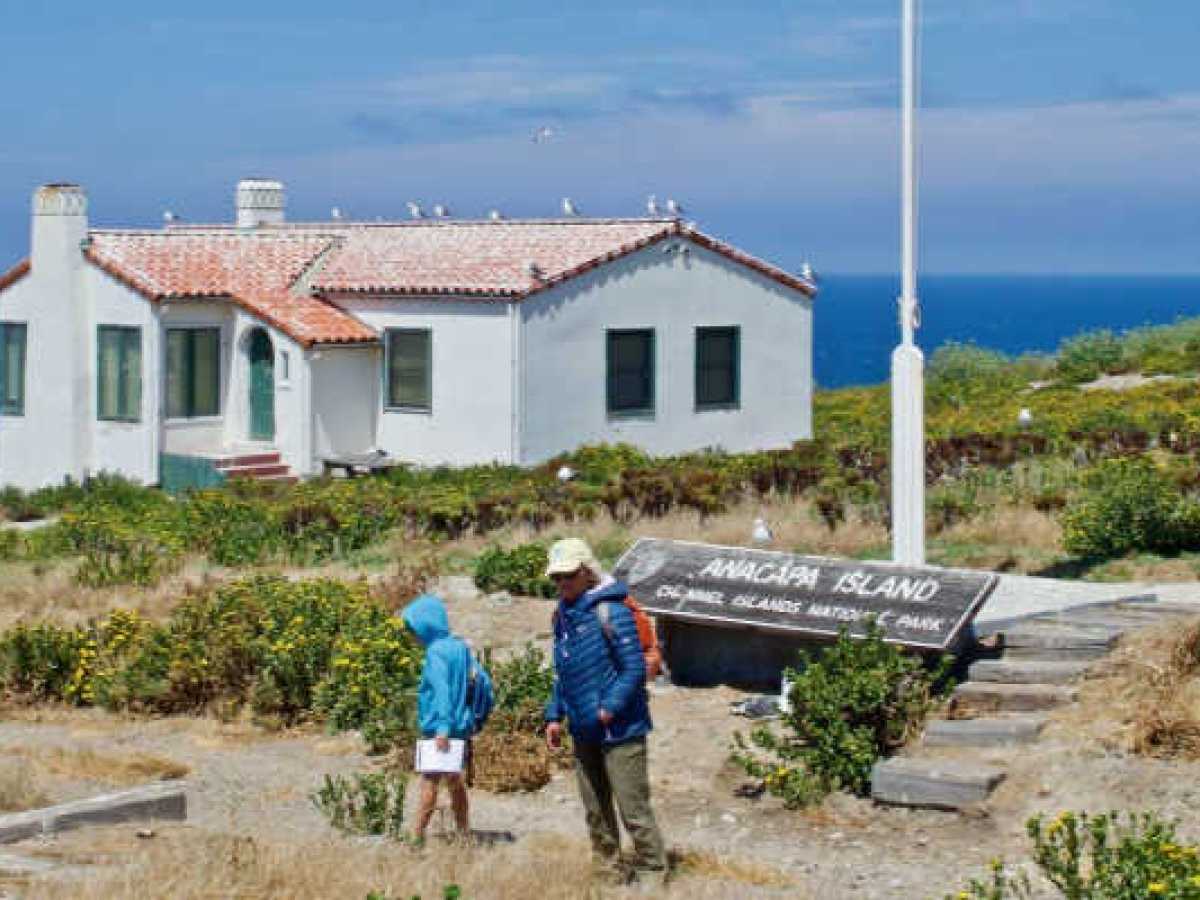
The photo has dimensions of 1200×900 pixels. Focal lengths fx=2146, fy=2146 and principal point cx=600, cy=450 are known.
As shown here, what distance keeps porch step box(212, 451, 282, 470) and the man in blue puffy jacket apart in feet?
64.5

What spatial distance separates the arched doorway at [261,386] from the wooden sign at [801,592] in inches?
617

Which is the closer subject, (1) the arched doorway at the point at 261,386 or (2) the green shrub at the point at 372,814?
(2) the green shrub at the point at 372,814

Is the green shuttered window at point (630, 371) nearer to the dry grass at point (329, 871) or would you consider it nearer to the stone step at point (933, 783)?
the stone step at point (933, 783)

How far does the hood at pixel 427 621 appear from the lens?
10.4 metres

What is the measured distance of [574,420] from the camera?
28734 millimetres

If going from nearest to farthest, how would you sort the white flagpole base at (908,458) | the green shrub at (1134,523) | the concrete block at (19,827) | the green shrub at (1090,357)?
1. the concrete block at (19,827)
2. the white flagpole base at (908,458)
3. the green shrub at (1134,523)
4. the green shrub at (1090,357)

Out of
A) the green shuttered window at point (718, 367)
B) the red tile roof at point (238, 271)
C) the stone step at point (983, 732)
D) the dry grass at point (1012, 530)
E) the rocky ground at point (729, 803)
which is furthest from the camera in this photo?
the green shuttered window at point (718, 367)

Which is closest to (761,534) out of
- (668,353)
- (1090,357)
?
(668,353)

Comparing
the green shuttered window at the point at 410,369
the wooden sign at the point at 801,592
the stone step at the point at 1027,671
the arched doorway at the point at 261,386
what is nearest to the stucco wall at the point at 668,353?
the green shuttered window at the point at 410,369

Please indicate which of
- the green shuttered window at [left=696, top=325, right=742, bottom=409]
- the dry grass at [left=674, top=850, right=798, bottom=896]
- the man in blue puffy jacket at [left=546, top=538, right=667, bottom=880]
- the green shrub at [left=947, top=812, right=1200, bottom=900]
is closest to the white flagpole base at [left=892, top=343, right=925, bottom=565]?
the dry grass at [left=674, top=850, right=798, bottom=896]

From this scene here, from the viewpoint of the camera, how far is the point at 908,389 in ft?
51.9

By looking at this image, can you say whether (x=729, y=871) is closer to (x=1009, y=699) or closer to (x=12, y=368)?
(x=1009, y=699)

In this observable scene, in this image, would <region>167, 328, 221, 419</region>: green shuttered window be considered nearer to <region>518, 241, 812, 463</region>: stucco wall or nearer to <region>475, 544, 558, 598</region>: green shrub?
<region>518, 241, 812, 463</region>: stucco wall

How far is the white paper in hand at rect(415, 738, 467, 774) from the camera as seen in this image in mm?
10305
